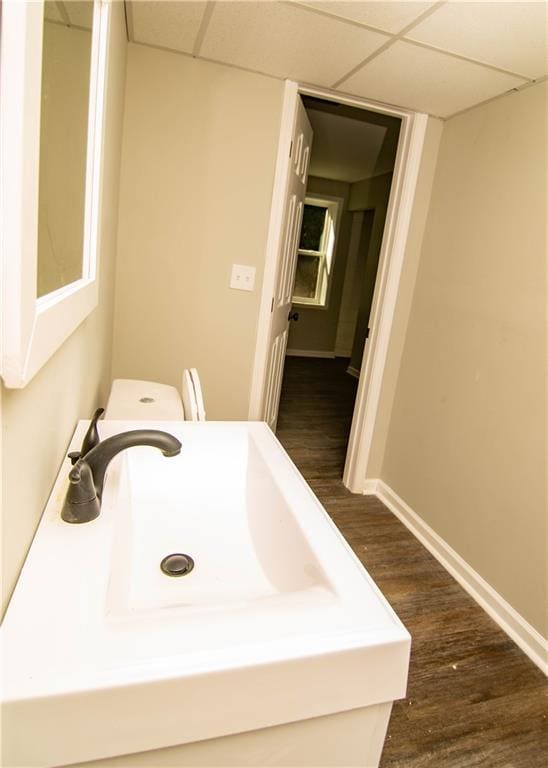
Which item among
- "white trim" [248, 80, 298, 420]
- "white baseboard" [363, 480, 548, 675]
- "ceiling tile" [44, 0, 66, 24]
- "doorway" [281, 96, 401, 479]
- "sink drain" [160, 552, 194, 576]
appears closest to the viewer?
"ceiling tile" [44, 0, 66, 24]

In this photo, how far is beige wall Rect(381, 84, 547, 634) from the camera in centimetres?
174

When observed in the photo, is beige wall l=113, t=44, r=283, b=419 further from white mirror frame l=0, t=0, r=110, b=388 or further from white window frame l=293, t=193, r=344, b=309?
white window frame l=293, t=193, r=344, b=309

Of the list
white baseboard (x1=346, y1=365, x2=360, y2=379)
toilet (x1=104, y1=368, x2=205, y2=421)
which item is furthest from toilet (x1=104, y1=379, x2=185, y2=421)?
white baseboard (x1=346, y1=365, x2=360, y2=379)

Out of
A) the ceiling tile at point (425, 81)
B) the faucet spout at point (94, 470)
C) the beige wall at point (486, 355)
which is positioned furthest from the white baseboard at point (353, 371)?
the faucet spout at point (94, 470)

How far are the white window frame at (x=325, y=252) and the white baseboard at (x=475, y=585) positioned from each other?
4.27m

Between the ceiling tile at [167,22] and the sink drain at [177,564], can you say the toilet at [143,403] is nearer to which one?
the sink drain at [177,564]

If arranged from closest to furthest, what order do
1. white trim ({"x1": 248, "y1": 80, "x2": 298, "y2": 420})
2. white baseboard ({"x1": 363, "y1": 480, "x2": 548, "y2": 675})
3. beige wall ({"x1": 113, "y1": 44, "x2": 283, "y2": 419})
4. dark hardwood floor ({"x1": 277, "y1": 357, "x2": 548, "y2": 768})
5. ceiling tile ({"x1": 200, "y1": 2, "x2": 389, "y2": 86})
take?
dark hardwood floor ({"x1": 277, "y1": 357, "x2": 548, "y2": 768}) → ceiling tile ({"x1": 200, "y1": 2, "x2": 389, "y2": 86}) → white baseboard ({"x1": 363, "y1": 480, "x2": 548, "y2": 675}) → beige wall ({"x1": 113, "y1": 44, "x2": 283, "y2": 419}) → white trim ({"x1": 248, "y1": 80, "x2": 298, "y2": 420})

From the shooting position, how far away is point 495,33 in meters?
1.47

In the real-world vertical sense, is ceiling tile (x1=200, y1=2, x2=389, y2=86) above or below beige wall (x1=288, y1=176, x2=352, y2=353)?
above

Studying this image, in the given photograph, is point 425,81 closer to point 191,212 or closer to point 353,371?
point 191,212

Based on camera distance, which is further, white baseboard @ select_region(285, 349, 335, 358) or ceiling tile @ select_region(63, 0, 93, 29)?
white baseboard @ select_region(285, 349, 335, 358)

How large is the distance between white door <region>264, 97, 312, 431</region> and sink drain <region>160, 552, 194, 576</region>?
1.67 m

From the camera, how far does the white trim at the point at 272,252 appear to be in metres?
2.15

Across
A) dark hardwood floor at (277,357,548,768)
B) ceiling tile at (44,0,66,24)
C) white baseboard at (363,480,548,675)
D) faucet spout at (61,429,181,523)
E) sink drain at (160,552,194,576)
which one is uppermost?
ceiling tile at (44,0,66,24)
